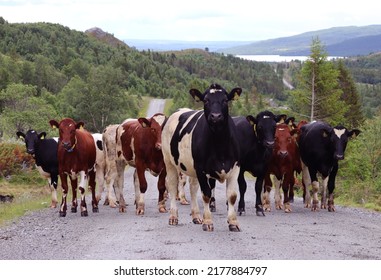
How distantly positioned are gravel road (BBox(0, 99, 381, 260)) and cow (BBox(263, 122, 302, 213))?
2.14ft

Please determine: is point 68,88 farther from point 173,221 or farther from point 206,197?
point 206,197

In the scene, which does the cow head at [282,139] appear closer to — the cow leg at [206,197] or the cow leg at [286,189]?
the cow leg at [286,189]

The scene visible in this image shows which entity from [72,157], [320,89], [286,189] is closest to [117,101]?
[320,89]

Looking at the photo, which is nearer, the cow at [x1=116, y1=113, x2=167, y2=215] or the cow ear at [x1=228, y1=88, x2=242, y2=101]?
the cow ear at [x1=228, y1=88, x2=242, y2=101]

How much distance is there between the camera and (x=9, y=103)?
79938mm

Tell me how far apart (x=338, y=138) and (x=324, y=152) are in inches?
25.9

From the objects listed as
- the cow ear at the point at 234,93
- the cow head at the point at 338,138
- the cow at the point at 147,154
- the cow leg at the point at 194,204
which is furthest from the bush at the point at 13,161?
the cow ear at the point at 234,93

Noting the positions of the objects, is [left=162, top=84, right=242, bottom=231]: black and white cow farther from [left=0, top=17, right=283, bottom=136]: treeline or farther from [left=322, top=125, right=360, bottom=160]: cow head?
[left=0, top=17, right=283, bottom=136]: treeline

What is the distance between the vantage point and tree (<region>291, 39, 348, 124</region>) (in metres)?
71.1

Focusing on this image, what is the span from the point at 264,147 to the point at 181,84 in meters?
173

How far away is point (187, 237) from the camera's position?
42.0 feet

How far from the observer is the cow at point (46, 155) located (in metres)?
20.8

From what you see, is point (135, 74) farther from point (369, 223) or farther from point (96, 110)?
point (369, 223)

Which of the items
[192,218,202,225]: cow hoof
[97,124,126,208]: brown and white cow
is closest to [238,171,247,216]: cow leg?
[192,218,202,225]: cow hoof
